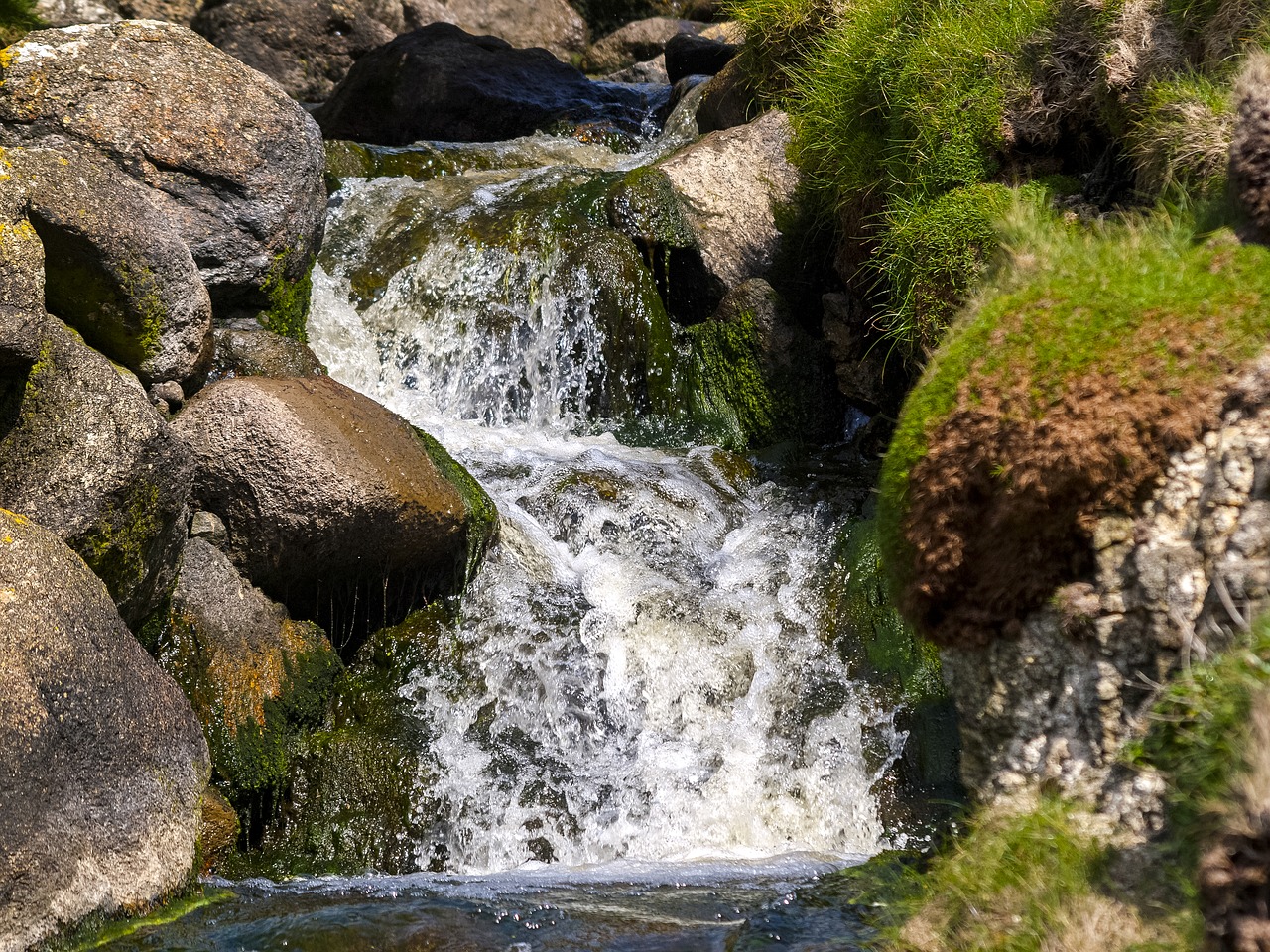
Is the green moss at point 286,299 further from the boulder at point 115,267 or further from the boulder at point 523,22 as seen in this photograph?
the boulder at point 523,22

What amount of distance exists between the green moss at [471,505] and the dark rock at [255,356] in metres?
1.10

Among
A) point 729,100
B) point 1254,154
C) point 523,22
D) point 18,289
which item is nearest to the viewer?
point 1254,154

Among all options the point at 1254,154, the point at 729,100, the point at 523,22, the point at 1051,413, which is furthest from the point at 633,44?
the point at 1051,413

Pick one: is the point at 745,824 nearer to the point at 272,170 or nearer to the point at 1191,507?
the point at 1191,507

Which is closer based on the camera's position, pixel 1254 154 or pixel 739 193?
pixel 1254 154

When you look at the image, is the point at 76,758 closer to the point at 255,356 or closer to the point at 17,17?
the point at 255,356

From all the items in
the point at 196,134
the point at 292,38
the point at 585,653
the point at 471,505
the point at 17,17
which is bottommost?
the point at 585,653

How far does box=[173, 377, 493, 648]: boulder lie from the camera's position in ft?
20.3

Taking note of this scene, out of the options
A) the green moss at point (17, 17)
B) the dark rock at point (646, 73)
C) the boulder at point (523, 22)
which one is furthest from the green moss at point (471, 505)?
the boulder at point (523, 22)

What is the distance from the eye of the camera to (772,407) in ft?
30.2

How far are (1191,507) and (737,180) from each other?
740 centimetres

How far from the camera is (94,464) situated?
529 cm

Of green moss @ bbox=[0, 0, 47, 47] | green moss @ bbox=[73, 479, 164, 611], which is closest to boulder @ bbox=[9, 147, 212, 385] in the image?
green moss @ bbox=[73, 479, 164, 611]

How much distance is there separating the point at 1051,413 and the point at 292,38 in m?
16.9
